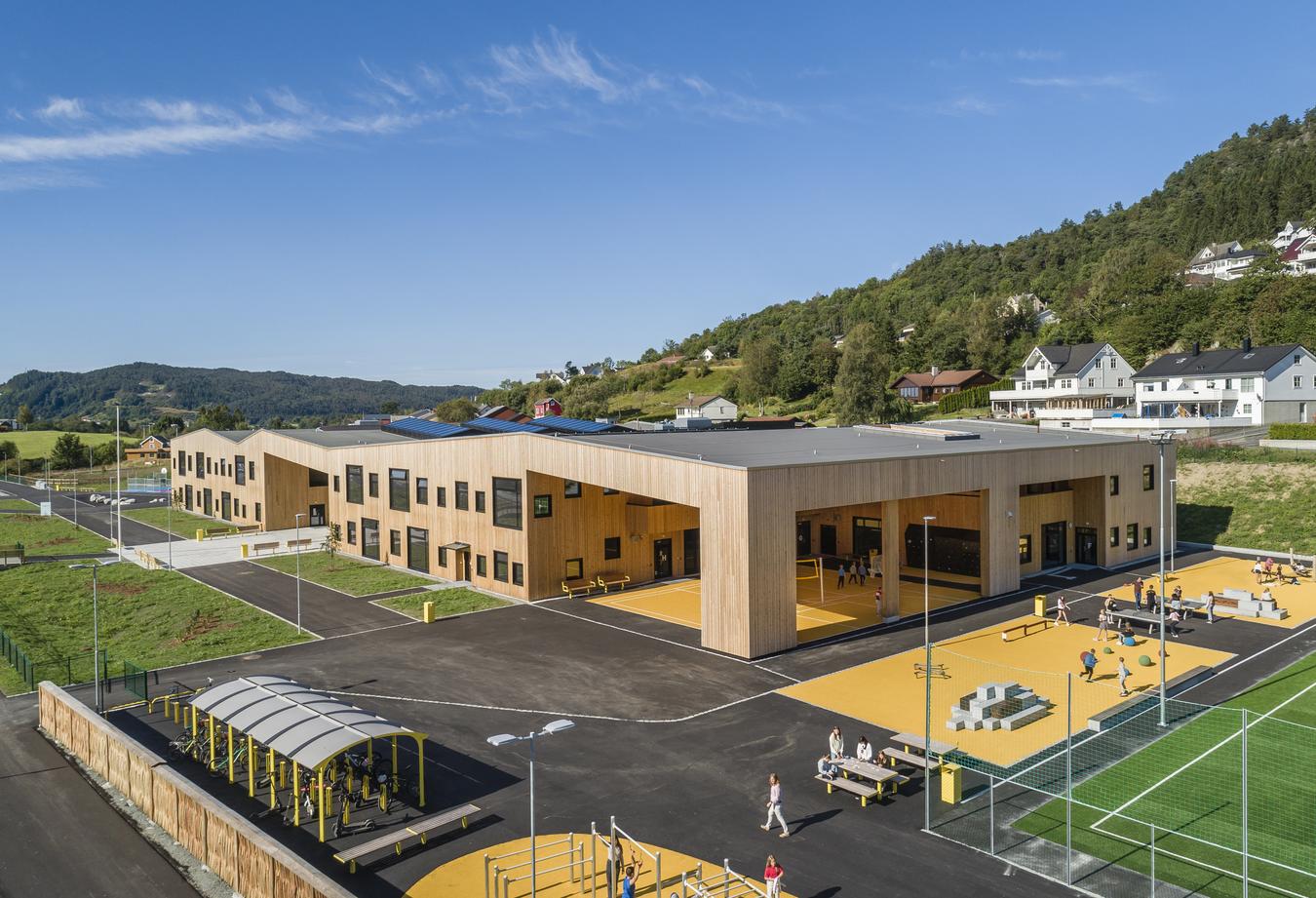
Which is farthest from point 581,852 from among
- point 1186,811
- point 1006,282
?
point 1006,282

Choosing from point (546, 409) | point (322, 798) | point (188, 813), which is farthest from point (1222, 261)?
point (188, 813)

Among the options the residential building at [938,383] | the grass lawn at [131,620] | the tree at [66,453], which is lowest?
the grass lawn at [131,620]

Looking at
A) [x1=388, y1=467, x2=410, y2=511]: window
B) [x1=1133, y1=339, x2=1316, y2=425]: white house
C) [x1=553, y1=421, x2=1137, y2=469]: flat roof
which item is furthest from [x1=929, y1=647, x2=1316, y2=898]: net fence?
[x1=1133, y1=339, x2=1316, y2=425]: white house

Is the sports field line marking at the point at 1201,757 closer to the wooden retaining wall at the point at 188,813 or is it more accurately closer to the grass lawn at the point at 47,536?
the wooden retaining wall at the point at 188,813

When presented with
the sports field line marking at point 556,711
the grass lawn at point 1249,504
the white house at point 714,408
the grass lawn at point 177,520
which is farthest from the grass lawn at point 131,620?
the white house at point 714,408

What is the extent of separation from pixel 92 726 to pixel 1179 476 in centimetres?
6582

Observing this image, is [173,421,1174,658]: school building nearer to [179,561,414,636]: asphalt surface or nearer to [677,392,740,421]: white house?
[179,561,414,636]: asphalt surface

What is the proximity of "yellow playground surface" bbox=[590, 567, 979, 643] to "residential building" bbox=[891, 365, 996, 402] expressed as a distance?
76.6m

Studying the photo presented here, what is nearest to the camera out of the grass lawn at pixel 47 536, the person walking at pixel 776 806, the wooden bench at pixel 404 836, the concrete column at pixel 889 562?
the wooden bench at pixel 404 836

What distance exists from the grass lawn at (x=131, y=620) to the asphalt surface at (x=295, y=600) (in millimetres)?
938

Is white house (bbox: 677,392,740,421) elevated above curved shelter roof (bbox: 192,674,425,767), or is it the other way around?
white house (bbox: 677,392,740,421)

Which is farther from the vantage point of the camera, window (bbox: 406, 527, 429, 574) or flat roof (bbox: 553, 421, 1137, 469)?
window (bbox: 406, 527, 429, 574)

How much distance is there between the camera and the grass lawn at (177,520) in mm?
65750

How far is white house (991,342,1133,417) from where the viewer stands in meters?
96.6
